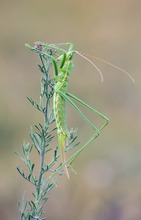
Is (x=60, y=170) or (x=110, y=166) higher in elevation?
(x=110, y=166)

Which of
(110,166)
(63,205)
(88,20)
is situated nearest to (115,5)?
(88,20)

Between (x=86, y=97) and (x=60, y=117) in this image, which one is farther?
(x=86, y=97)

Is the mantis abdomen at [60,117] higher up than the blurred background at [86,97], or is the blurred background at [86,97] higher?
the blurred background at [86,97]

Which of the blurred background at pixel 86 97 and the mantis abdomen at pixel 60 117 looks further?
the blurred background at pixel 86 97

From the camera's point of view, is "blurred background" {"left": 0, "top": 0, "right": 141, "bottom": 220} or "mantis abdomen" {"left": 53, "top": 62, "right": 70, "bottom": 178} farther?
"blurred background" {"left": 0, "top": 0, "right": 141, "bottom": 220}

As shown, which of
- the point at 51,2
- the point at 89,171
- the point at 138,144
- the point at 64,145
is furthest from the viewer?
the point at 51,2

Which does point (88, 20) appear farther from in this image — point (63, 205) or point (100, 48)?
point (63, 205)

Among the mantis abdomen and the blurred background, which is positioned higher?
the blurred background

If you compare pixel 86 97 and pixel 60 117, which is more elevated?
pixel 86 97
